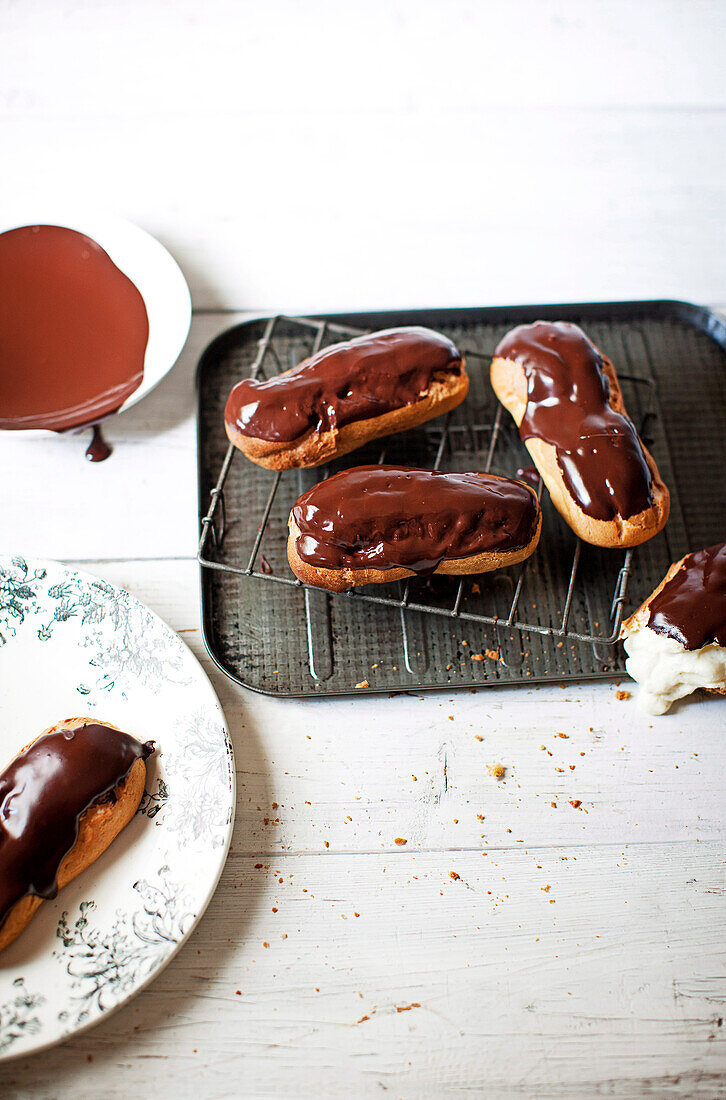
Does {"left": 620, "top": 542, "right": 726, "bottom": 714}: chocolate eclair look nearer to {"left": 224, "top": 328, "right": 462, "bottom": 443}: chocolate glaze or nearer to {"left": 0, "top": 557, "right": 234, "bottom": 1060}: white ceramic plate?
{"left": 224, "top": 328, "right": 462, "bottom": 443}: chocolate glaze

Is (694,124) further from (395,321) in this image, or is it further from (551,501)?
(551,501)

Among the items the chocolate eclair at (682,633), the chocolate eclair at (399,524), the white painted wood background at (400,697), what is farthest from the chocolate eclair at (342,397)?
the chocolate eclair at (682,633)

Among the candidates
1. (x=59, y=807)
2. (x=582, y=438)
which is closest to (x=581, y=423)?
(x=582, y=438)

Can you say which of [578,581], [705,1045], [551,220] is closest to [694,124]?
[551,220]

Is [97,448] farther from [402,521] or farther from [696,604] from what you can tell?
[696,604]

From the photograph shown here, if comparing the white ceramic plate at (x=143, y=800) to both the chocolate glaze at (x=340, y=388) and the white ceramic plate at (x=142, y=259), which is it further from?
the white ceramic plate at (x=142, y=259)

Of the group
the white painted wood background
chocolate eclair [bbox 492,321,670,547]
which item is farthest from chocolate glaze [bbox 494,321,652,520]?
the white painted wood background

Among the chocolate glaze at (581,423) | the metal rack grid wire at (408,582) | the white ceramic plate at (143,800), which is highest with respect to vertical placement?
the chocolate glaze at (581,423)
